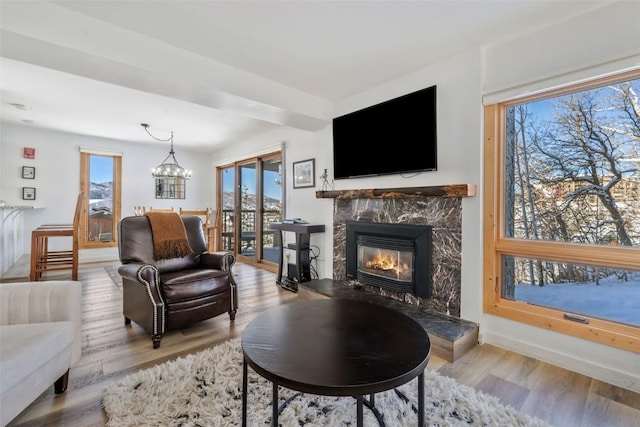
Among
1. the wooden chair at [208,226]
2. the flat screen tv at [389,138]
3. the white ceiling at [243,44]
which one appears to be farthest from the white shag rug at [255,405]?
the wooden chair at [208,226]

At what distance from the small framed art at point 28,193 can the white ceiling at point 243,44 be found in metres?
2.19

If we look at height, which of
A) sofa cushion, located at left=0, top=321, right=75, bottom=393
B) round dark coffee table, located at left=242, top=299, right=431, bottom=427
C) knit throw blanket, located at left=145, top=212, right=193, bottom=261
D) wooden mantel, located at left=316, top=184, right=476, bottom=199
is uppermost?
wooden mantel, located at left=316, top=184, right=476, bottom=199

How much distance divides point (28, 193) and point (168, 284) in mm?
4651

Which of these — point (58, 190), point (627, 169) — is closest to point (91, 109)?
point (58, 190)

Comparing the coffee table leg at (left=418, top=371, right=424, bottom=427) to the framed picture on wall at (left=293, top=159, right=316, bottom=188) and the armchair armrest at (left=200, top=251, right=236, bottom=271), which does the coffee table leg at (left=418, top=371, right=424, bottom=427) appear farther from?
the framed picture on wall at (left=293, top=159, right=316, bottom=188)

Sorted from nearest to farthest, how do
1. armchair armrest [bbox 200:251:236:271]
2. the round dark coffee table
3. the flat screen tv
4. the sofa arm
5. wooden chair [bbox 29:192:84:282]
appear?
the round dark coffee table
the sofa arm
the flat screen tv
armchair armrest [bbox 200:251:236:271]
wooden chair [bbox 29:192:84:282]

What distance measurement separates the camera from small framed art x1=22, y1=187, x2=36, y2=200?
4832 mm

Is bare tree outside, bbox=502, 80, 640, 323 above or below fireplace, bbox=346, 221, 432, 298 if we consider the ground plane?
above

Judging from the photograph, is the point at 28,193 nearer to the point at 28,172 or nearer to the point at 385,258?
the point at 28,172

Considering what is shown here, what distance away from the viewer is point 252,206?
5602mm

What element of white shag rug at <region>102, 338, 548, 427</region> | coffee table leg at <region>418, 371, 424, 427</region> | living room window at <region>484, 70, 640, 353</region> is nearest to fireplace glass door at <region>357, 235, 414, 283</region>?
living room window at <region>484, 70, 640, 353</region>

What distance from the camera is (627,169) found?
5.98ft

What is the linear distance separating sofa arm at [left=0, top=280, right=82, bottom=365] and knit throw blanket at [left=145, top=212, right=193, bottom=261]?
0.99 metres

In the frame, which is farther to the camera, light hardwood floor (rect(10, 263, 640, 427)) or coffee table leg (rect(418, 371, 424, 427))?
light hardwood floor (rect(10, 263, 640, 427))
